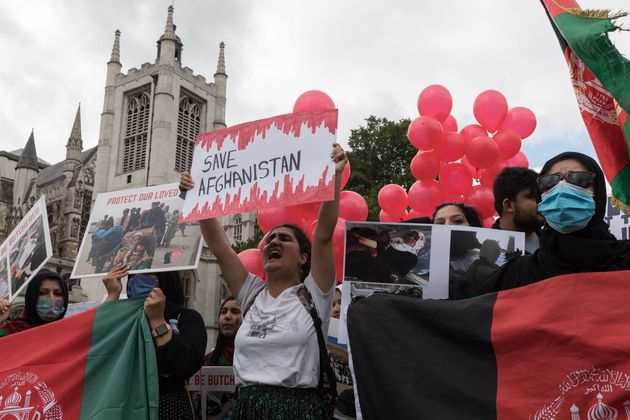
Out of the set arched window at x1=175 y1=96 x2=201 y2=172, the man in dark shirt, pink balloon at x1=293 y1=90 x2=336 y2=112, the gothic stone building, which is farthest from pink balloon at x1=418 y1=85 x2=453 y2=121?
arched window at x1=175 y1=96 x2=201 y2=172

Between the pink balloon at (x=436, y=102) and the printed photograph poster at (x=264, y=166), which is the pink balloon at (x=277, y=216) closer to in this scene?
the pink balloon at (x=436, y=102)

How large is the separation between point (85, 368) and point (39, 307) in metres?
0.71

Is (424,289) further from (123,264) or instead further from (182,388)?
(123,264)

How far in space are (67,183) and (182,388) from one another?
4479cm

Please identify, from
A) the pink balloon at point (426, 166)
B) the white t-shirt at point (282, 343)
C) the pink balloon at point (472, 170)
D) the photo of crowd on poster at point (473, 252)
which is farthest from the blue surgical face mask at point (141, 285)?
the pink balloon at point (472, 170)

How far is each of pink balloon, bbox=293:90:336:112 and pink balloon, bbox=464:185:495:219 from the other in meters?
2.27

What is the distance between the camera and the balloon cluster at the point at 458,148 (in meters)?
6.90

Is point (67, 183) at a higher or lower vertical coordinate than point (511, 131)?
higher

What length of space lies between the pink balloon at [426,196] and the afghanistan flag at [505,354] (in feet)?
15.3

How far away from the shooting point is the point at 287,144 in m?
3.16

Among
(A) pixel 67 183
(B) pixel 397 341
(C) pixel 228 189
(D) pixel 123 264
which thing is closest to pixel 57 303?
(D) pixel 123 264

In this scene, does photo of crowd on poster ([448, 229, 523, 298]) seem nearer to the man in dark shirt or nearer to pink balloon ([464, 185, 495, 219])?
the man in dark shirt

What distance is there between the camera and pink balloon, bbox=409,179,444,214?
23.4 feet

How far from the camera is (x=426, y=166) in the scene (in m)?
7.18
